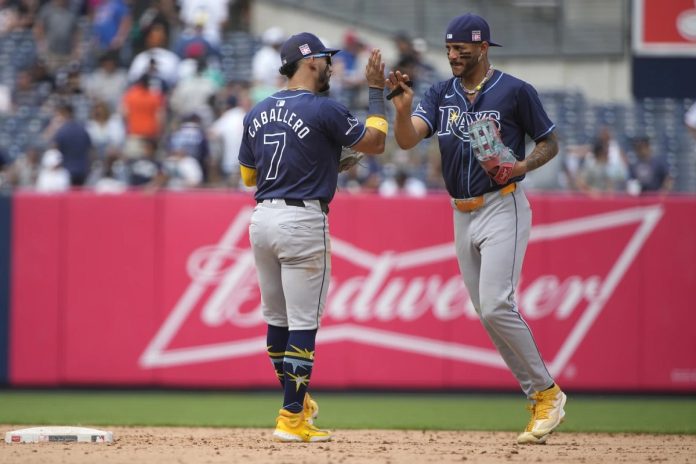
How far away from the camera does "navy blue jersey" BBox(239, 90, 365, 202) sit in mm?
6340

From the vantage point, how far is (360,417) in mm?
8844

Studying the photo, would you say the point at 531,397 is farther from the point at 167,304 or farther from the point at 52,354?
the point at 52,354

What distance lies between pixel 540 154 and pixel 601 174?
5.79m

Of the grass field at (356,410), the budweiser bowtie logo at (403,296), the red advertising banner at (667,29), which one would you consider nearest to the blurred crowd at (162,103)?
the budweiser bowtie logo at (403,296)

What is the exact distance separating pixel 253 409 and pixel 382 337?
164 cm

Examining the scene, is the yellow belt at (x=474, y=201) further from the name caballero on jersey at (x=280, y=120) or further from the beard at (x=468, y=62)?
the name caballero on jersey at (x=280, y=120)

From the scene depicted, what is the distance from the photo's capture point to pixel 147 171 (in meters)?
12.0

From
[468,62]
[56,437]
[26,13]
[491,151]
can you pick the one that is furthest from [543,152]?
[26,13]

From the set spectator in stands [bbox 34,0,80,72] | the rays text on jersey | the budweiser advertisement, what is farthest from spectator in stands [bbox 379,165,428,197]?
spectator in stands [bbox 34,0,80,72]

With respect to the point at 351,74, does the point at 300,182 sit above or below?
below

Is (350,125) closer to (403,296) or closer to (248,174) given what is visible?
(248,174)

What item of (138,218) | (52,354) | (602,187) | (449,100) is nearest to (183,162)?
(138,218)

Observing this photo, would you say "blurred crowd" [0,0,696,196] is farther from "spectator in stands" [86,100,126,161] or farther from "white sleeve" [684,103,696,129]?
"white sleeve" [684,103,696,129]

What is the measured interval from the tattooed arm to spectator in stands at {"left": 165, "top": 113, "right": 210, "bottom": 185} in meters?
6.41
